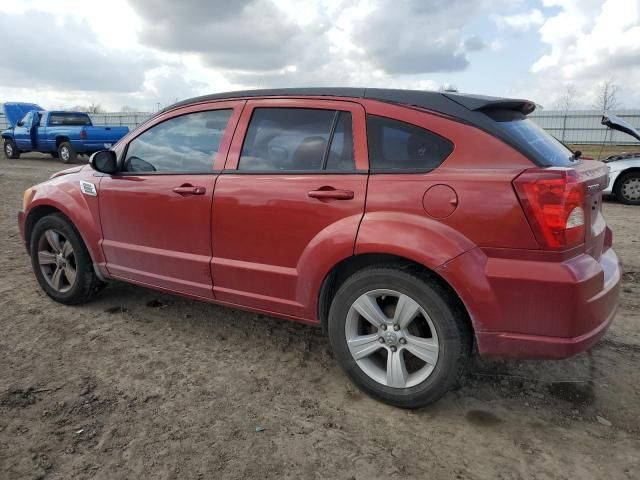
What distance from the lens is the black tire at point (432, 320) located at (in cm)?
254

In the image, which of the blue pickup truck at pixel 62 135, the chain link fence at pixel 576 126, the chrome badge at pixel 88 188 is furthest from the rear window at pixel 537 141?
the chain link fence at pixel 576 126

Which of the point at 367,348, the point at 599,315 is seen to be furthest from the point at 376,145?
the point at 599,315

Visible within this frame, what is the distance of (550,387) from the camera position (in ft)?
9.89

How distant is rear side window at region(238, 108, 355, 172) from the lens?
→ 2.91m

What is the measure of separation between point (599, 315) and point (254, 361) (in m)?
2.03

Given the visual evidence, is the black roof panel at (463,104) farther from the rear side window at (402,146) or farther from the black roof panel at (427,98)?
the rear side window at (402,146)

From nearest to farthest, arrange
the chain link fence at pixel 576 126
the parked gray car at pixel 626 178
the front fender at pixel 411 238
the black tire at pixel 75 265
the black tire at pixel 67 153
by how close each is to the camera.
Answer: the front fender at pixel 411 238 < the black tire at pixel 75 265 < the parked gray car at pixel 626 178 < the black tire at pixel 67 153 < the chain link fence at pixel 576 126

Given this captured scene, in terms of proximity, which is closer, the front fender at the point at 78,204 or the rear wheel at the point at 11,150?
the front fender at the point at 78,204

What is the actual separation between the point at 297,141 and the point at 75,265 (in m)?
2.31

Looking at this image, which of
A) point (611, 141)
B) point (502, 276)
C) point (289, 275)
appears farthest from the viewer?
point (611, 141)

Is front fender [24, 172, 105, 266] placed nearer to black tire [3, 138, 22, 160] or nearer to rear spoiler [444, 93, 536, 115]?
rear spoiler [444, 93, 536, 115]

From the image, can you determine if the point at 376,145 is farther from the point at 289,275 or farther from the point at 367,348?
the point at 367,348

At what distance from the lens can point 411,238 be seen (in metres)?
2.54

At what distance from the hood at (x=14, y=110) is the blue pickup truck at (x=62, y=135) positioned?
5111mm
